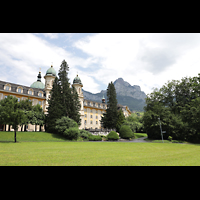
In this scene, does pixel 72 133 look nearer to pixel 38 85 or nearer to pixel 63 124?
pixel 63 124

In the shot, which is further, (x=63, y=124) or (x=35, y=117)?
(x=35, y=117)

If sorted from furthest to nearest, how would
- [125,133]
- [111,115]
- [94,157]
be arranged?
[111,115] → [125,133] → [94,157]

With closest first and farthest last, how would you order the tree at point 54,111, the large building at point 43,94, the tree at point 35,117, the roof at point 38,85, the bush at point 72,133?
the bush at point 72,133
the tree at point 35,117
the tree at point 54,111
the large building at point 43,94
the roof at point 38,85

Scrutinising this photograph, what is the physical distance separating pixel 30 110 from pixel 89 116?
34.6 meters

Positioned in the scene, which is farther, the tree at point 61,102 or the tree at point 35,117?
the tree at point 61,102

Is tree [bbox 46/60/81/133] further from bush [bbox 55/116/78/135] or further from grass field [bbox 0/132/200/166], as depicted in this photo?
grass field [bbox 0/132/200/166]

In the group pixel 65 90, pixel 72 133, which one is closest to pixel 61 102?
pixel 65 90

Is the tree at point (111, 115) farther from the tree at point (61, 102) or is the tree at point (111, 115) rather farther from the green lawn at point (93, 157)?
the green lawn at point (93, 157)

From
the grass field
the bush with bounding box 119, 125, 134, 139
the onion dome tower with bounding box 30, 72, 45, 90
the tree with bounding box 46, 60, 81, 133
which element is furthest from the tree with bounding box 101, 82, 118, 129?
the grass field

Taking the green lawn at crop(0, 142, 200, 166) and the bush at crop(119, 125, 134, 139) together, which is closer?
the green lawn at crop(0, 142, 200, 166)

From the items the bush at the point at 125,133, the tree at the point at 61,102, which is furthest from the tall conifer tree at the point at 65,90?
the bush at the point at 125,133

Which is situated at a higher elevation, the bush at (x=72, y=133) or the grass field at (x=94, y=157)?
the bush at (x=72, y=133)
